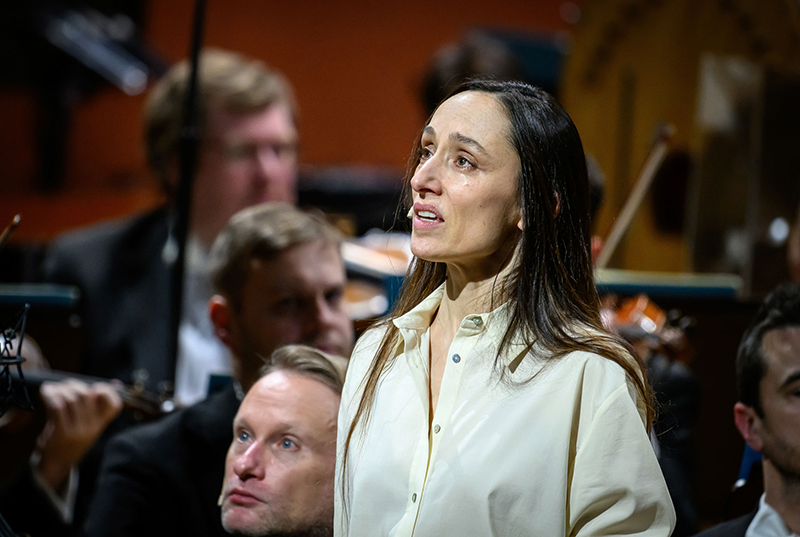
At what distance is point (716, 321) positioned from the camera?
7.40 ft

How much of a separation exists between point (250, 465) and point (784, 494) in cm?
85

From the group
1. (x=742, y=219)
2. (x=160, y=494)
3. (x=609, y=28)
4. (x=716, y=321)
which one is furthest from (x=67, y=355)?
(x=609, y=28)

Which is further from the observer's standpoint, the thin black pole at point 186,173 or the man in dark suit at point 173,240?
the man in dark suit at point 173,240

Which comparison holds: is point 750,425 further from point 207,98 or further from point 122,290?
point 207,98

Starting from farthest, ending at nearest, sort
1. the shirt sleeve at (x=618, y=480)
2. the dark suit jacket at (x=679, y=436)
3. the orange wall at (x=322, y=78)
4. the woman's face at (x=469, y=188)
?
the orange wall at (x=322, y=78) → the dark suit jacket at (x=679, y=436) → the woman's face at (x=469, y=188) → the shirt sleeve at (x=618, y=480)

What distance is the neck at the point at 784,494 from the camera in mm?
1549

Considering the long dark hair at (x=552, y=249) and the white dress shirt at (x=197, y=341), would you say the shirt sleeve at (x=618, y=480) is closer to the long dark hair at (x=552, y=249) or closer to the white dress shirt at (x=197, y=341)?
the long dark hair at (x=552, y=249)

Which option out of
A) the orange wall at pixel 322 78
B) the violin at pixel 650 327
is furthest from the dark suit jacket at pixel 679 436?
the orange wall at pixel 322 78

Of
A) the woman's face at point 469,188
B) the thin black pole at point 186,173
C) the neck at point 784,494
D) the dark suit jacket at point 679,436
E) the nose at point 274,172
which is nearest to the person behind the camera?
the woman's face at point 469,188

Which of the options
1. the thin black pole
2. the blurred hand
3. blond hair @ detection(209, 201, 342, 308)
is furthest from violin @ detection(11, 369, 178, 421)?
blond hair @ detection(209, 201, 342, 308)

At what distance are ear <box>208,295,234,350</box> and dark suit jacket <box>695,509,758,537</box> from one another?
105cm

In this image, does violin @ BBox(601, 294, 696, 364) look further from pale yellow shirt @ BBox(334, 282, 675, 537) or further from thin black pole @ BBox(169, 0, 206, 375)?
thin black pole @ BBox(169, 0, 206, 375)

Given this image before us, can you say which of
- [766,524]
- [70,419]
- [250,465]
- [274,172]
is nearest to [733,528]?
[766,524]

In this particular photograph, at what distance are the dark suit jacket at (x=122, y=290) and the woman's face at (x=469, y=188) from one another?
1.42m
